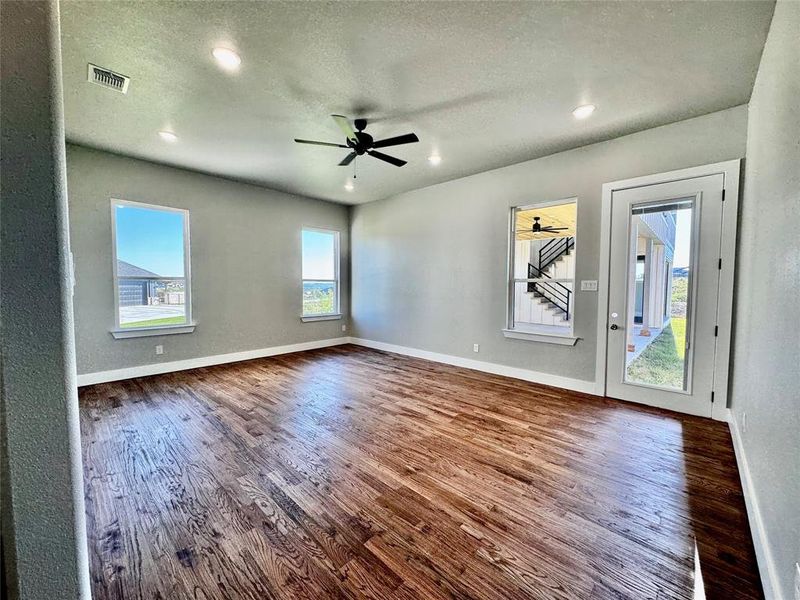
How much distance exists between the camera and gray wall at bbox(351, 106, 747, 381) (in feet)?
10.6

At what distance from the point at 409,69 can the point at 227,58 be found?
50.2 inches

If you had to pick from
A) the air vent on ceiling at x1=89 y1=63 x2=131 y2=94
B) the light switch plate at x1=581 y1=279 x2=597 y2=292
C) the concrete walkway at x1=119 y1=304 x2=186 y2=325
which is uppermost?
the air vent on ceiling at x1=89 y1=63 x2=131 y2=94

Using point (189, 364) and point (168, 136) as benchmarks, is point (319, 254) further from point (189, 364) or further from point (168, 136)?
point (168, 136)

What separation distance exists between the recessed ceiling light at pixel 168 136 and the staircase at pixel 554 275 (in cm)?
530

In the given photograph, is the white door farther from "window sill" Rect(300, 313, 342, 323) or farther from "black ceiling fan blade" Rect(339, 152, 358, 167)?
"window sill" Rect(300, 313, 342, 323)

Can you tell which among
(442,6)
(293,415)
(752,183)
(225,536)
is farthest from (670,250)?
(225,536)

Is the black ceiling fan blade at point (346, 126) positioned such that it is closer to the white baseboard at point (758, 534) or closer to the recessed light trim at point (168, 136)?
the recessed light trim at point (168, 136)

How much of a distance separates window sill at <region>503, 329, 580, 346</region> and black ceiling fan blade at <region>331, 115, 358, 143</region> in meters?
3.05

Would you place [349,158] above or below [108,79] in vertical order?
below

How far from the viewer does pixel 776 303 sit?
1.55 meters

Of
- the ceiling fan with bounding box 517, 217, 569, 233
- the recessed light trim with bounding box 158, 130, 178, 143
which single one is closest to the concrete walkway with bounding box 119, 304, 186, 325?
the recessed light trim with bounding box 158, 130, 178, 143

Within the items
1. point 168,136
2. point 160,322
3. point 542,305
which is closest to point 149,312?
point 160,322

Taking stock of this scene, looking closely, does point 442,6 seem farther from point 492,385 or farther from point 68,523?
point 492,385

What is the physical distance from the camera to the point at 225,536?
162 cm
